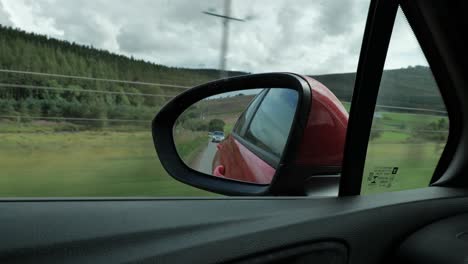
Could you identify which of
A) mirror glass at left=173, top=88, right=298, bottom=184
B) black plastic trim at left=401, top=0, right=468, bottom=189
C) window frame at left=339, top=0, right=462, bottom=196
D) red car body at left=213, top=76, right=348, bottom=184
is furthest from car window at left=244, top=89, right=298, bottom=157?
black plastic trim at left=401, top=0, right=468, bottom=189

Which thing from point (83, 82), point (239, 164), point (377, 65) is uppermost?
point (377, 65)

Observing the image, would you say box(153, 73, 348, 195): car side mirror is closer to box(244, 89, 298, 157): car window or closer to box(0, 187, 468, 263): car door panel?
box(244, 89, 298, 157): car window

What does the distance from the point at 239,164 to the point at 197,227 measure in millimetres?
876

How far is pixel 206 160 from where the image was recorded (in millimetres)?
2236

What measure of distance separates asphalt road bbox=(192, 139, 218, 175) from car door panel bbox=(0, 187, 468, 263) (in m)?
0.45

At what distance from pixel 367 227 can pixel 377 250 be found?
A: 131 mm

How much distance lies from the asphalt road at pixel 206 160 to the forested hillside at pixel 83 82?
366 mm

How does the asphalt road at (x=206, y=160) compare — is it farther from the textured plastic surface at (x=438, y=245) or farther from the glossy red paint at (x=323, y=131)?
the textured plastic surface at (x=438, y=245)

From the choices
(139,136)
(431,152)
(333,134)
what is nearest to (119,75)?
(139,136)

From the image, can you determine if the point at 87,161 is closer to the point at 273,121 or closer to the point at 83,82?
the point at 83,82

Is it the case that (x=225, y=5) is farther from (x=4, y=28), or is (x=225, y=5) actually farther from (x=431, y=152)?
(x=431, y=152)

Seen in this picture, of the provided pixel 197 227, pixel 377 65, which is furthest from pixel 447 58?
pixel 197 227

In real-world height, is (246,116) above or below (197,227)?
above

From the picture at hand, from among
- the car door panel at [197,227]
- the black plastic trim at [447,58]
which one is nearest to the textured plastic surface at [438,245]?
the car door panel at [197,227]
